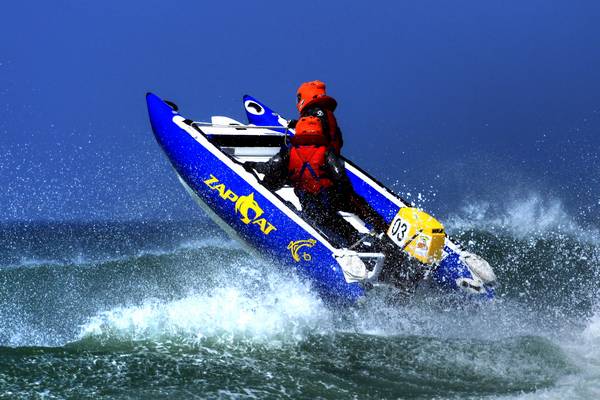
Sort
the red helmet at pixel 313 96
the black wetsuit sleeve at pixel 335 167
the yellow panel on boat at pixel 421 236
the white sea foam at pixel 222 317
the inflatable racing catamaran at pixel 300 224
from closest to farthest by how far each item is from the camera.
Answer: the white sea foam at pixel 222 317, the yellow panel on boat at pixel 421 236, the inflatable racing catamaran at pixel 300 224, the black wetsuit sleeve at pixel 335 167, the red helmet at pixel 313 96

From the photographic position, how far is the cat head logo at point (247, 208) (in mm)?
5902

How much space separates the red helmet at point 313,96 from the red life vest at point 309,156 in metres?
0.27

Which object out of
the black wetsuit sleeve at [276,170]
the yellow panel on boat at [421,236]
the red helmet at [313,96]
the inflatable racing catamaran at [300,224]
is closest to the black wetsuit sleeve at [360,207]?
the inflatable racing catamaran at [300,224]

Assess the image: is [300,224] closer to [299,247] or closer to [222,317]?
[299,247]

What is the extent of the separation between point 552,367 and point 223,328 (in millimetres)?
2143

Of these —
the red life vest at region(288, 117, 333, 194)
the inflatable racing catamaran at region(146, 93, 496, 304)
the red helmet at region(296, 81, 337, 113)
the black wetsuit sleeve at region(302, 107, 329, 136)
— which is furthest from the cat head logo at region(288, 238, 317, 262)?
the red helmet at region(296, 81, 337, 113)

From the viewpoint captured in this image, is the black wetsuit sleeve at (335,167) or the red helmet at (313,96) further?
the red helmet at (313,96)

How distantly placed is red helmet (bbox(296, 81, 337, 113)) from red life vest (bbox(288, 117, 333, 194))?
27 centimetres

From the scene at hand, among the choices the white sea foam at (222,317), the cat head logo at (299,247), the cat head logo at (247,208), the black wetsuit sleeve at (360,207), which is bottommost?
the white sea foam at (222,317)

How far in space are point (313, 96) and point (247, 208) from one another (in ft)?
3.67

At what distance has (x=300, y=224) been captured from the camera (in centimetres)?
558

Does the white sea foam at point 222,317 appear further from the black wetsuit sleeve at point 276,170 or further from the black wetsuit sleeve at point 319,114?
the black wetsuit sleeve at point 319,114

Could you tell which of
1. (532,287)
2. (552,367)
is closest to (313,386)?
(552,367)

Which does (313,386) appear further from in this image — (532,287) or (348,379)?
(532,287)
